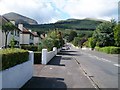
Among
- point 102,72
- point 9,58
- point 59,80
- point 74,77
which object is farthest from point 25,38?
point 9,58

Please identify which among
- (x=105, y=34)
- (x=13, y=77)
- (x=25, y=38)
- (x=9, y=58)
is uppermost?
(x=105, y=34)

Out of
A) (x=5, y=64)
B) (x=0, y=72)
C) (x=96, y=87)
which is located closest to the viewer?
(x=0, y=72)

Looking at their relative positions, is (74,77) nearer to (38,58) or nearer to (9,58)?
(9,58)

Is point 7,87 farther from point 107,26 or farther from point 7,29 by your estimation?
point 107,26

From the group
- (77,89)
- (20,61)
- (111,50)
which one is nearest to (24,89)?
(20,61)

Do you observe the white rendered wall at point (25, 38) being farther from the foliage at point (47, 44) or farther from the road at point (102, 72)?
the road at point (102, 72)

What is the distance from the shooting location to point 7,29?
38.8m

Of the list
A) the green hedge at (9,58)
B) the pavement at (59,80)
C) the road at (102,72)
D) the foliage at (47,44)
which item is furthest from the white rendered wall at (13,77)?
the foliage at (47,44)

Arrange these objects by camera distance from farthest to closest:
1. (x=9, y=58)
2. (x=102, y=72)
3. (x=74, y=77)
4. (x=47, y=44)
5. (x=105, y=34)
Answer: (x=105, y=34) < (x=47, y=44) < (x=102, y=72) < (x=74, y=77) < (x=9, y=58)

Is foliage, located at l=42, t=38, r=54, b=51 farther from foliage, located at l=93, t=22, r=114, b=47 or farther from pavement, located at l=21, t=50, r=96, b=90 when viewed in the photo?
foliage, located at l=93, t=22, r=114, b=47

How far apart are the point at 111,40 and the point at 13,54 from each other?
71727mm

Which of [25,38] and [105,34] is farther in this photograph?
[105,34]

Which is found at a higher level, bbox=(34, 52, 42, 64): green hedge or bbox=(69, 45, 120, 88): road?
bbox=(34, 52, 42, 64): green hedge

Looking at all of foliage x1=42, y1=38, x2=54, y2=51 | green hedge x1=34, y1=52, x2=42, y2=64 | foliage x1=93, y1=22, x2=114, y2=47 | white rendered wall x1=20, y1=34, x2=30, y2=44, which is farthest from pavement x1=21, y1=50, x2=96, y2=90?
foliage x1=93, y1=22, x2=114, y2=47
